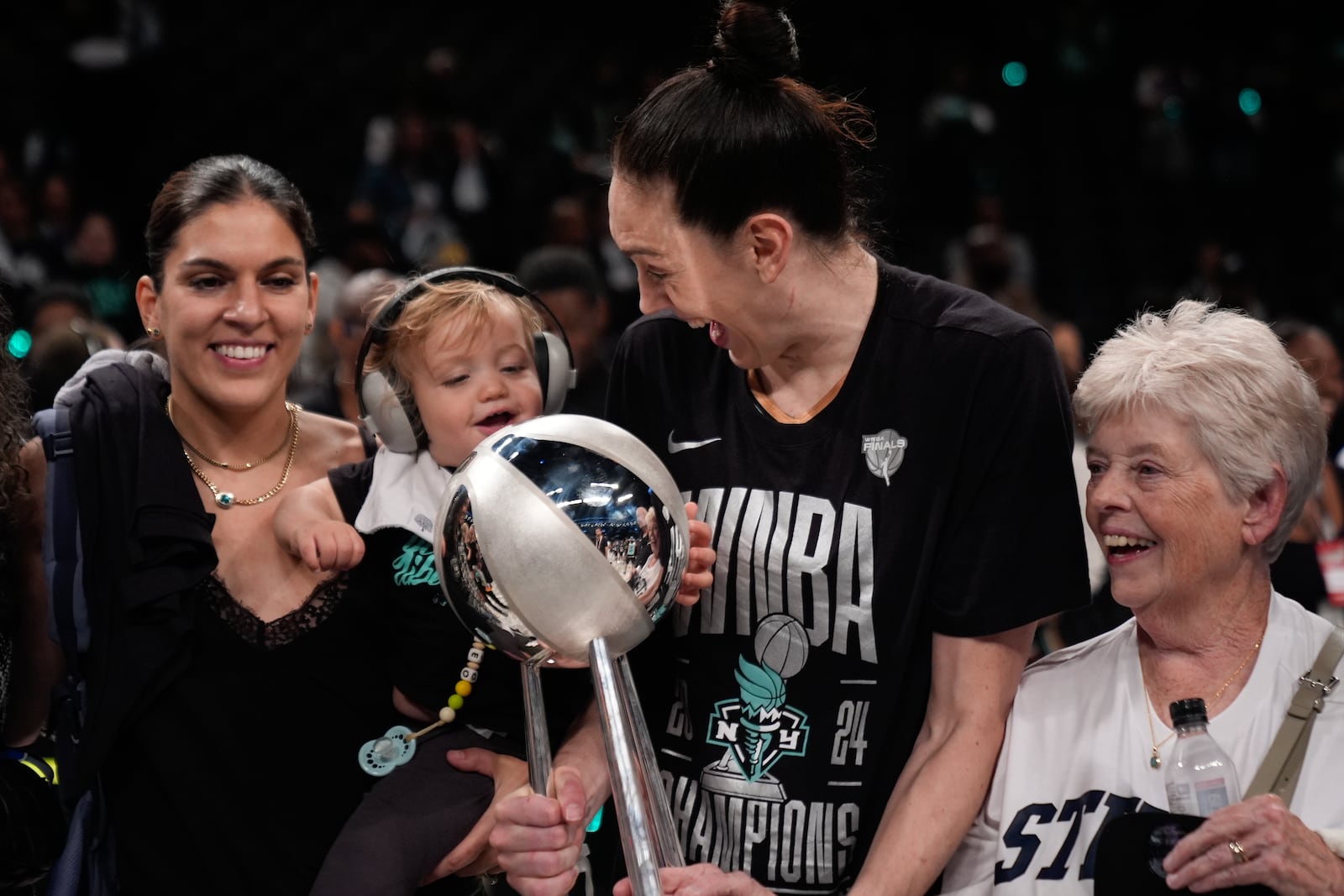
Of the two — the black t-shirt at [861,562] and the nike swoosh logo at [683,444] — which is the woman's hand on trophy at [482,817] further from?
the nike swoosh logo at [683,444]

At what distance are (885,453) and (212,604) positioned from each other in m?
1.12

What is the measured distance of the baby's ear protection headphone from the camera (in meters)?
2.31

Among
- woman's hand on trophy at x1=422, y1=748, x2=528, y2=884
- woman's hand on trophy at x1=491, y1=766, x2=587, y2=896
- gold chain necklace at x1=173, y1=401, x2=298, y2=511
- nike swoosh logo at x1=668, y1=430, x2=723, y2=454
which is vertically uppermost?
nike swoosh logo at x1=668, y1=430, x2=723, y2=454

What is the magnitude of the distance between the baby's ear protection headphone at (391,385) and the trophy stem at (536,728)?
0.97 m

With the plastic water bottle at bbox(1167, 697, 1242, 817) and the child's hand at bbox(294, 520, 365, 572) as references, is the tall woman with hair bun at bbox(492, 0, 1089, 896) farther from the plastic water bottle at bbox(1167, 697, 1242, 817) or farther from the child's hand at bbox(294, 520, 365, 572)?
the child's hand at bbox(294, 520, 365, 572)

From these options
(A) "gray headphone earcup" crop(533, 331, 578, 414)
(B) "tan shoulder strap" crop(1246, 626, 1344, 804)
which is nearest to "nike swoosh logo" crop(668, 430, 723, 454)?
(A) "gray headphone earcup" crop(533, 331, 578, 414)

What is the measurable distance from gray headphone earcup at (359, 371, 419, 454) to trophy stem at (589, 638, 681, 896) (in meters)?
1.08

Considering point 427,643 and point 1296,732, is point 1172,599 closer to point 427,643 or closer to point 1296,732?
point 1296,732

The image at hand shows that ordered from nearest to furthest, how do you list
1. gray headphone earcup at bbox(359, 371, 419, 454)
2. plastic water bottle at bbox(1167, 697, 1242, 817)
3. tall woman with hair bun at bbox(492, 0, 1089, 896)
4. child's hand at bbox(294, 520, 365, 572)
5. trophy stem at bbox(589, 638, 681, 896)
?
trophy stem at bbox(589, 638, 681, 896) < plastic water bottle at bbox(1167, 697, 1242, 817) < tall woman with hair bun at bbox(492, 0, 1089, 896) < child's hand at bbox(294, 520, 365, 572) < gray headphone earcup at bbox(359, 371, 419, 454)

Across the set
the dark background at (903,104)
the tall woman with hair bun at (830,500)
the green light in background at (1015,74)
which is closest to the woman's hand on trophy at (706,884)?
the tall woman with hair bun at (830,500)

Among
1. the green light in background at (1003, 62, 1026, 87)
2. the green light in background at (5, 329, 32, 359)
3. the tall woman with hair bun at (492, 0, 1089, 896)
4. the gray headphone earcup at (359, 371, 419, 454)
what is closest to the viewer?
the tall woman with hair bun at (492, 0, 1089, 896)

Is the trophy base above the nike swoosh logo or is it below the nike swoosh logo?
below

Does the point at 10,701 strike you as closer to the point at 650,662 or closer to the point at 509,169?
the point at 650,662

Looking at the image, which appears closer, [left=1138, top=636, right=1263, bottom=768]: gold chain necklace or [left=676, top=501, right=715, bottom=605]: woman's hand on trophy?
[left=676, top=501, right=715, bottom=605]: woman's hand on trophy
